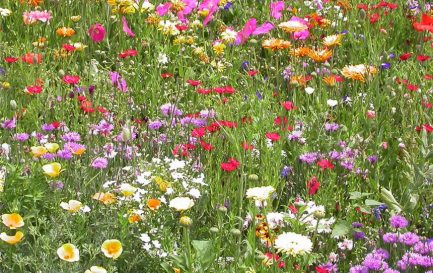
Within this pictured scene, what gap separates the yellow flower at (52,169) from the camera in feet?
8.26

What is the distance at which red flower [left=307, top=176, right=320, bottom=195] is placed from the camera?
2.69 m

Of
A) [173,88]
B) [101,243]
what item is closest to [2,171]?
[101,243]

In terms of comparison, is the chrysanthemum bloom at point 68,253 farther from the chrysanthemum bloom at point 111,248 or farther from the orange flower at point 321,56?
the orange flower at point 321,56

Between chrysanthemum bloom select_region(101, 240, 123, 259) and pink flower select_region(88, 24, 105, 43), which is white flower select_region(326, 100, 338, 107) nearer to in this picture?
pink flower select_region(88, 24, 105, 43)

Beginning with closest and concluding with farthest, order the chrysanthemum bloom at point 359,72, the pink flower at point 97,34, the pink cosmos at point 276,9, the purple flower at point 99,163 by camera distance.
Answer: the purple flower at point 99,163
the chrysanthemum bloom at point 359,72
the pink flower at point 97,34
the pink cosmos at point 276,9

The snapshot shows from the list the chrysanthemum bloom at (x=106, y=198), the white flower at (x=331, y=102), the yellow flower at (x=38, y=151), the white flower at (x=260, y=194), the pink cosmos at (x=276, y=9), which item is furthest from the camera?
the pink cosmos at (x=276, y=9)

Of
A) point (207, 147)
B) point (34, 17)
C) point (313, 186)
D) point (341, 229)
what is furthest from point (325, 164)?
point (34, 17)

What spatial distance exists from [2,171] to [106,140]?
0.48 meters

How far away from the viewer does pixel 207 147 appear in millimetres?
2867

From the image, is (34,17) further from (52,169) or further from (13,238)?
(13,238)

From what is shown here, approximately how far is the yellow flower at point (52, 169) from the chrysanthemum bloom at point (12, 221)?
19 cm

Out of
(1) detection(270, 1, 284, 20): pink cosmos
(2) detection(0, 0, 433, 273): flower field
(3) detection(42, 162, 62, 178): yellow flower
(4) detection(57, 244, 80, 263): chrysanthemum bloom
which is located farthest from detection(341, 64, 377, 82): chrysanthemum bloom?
(4) detection(57, 244, 80, 263): chrysanthemum bloom

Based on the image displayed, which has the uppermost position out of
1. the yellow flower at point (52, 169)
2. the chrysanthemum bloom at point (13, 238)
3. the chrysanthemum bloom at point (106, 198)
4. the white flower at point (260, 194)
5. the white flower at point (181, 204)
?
the white flower at point (260, 194)

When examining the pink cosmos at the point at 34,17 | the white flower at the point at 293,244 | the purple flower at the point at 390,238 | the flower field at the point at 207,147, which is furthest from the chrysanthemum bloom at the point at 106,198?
the pink cosmos at the point at 34,17
